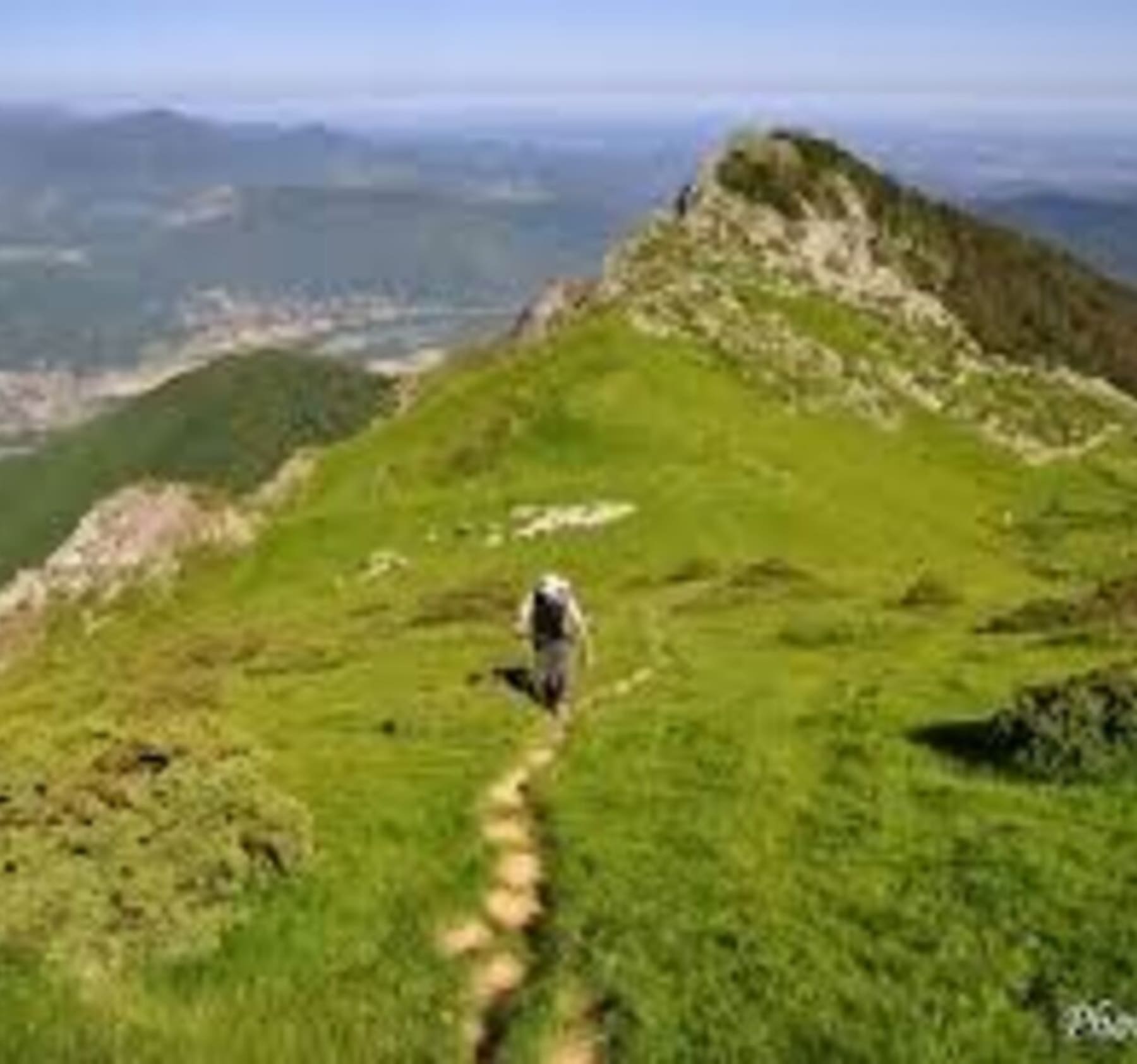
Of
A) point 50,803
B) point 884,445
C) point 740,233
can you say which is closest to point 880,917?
point 50,803

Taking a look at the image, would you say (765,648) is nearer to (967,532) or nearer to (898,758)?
(898,758)

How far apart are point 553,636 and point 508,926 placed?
51.5ft

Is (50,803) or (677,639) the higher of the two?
(50,803)

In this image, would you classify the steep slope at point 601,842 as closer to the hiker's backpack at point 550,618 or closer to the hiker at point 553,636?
the hiker at point 553,636

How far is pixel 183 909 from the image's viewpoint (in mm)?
29641

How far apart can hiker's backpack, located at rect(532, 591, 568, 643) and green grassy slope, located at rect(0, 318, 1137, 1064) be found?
1.43 meters

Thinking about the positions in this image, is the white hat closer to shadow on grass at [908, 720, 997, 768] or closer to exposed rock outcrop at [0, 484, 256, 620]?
shadow on grass at [908, 720, 997, 768]

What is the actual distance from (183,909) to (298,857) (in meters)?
2.48

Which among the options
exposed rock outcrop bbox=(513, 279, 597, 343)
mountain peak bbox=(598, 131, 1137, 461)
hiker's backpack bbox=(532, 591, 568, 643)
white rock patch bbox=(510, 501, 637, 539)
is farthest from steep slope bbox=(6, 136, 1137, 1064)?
exposed rock outcrop bbox=(513, 279, 597, 343)

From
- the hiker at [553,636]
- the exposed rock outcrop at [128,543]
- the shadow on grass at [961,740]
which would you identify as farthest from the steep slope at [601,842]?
the exposed rock outcrop at [128,543]

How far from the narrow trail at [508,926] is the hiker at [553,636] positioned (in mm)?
4874

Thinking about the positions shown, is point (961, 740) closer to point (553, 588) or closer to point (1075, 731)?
point (1075, 731)

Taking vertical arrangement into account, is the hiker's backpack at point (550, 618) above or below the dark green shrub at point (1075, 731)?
below

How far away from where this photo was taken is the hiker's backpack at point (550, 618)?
45281 millimetres
